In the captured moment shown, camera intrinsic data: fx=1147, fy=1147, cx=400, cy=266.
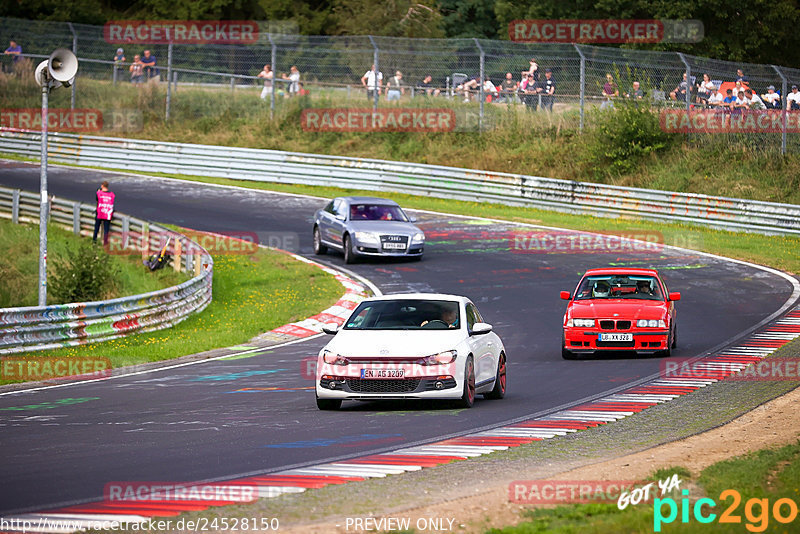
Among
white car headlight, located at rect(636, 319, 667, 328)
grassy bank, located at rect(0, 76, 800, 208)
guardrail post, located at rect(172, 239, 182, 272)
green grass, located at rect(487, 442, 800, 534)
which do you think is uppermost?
grassy bank, located at rect(0, 76, 800, 208)

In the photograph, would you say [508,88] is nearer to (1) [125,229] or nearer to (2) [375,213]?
(2) [375,213]

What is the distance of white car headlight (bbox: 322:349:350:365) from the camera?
12.4 meters

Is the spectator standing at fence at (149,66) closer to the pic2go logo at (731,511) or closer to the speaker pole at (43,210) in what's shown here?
the speaker pole at (43,210)

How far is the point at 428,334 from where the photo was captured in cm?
1277

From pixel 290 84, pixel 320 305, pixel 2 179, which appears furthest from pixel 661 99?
pixel 2 179

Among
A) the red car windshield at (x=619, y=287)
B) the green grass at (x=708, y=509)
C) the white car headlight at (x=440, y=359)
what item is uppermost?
the green grass at (x=708, y=509)

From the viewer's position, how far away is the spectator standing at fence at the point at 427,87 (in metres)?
39.5

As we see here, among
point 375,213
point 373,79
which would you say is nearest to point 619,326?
point 375,213

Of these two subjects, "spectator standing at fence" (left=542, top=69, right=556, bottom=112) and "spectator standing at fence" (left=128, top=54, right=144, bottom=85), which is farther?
"spectator standing at fence" (left=128, top=54, right=144, bottom=85)

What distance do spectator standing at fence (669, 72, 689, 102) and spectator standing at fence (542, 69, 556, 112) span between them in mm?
3840

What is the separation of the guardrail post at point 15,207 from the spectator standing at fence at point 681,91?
20090mm

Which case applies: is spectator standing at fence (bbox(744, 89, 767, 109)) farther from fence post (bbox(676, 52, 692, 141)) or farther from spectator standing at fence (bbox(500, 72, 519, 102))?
spectator standing at fence (bbox(500, 72, 519, 102))

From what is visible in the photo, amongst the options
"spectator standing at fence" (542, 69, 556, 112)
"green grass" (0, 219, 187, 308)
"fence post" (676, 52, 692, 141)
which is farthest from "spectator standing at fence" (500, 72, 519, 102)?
"green grass" (0, 219, 187, 308)

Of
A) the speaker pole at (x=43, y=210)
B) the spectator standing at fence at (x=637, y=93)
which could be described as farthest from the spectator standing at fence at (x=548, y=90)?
the speaker pole at (x=43, y=210)
